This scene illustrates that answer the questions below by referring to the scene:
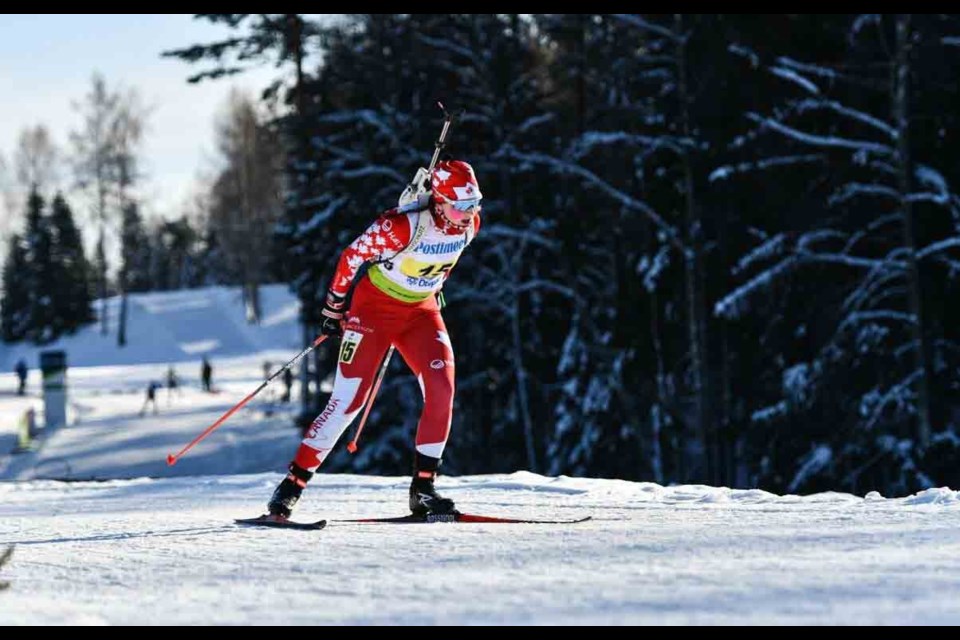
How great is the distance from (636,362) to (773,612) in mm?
19310

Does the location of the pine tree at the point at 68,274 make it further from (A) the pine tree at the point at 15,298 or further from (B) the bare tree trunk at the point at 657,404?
(B) the bare tree trunk at the point at 657,404

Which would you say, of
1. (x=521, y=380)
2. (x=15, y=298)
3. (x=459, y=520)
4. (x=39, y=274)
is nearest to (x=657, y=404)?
(x=521, y=380)

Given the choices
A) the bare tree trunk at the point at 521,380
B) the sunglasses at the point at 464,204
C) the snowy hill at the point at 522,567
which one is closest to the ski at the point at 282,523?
the snowy hill at the point at 522,567

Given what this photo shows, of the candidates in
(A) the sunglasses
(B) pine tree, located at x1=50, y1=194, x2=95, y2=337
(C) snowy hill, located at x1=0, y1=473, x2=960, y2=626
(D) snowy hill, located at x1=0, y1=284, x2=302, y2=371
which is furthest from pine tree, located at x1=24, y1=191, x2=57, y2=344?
(A) the sunglasses

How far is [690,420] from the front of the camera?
928 inches

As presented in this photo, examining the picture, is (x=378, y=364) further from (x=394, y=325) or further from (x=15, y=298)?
(x=15, y=298)

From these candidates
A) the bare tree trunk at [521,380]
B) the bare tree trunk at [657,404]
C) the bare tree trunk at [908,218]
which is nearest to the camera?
the bare tree trunk at [908,218]

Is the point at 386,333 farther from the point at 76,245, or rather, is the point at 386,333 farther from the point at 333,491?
the point at 76,245

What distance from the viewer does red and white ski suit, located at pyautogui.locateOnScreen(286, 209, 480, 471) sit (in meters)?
7.15

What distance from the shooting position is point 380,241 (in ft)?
23.5

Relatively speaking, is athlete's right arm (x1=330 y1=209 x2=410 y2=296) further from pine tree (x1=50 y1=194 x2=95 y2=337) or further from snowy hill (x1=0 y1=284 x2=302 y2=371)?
pine tree (x1=50 y1=194 x2=95 y2=337)

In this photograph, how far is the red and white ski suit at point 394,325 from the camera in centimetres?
715

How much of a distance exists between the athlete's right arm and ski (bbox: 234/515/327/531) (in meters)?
1.29

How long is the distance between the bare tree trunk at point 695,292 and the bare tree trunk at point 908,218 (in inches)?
161
